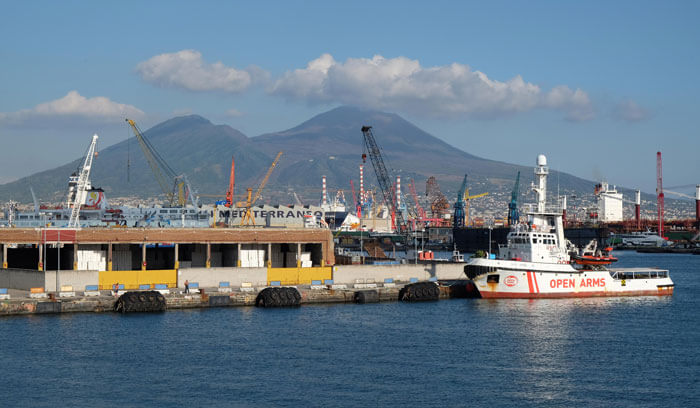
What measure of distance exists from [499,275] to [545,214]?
8.98 m

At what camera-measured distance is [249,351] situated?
55844 mm

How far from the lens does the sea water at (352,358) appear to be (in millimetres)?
44938

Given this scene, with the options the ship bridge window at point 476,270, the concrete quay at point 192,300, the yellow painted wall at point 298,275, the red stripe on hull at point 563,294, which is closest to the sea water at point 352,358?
the concrete quay at point 192,300

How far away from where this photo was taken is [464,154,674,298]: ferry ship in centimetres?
8419

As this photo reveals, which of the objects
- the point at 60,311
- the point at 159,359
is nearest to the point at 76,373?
the point at 159,359

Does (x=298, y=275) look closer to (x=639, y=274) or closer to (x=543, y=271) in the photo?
(x=543, y=271)

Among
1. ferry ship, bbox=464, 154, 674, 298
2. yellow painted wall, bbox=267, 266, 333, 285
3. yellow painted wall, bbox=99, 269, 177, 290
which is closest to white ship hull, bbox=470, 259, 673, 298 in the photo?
ferry ship, bbox=464, 154, 674, 298

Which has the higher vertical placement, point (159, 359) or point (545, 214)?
point (545, 214)

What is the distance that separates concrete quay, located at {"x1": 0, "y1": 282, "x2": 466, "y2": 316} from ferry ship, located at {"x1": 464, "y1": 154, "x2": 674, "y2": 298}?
4167mm

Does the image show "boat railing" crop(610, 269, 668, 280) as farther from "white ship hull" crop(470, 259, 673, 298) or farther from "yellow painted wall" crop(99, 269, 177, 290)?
"yellow painted wall" crop(99, 269, 177, 290)

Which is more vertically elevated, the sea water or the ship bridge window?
the ship bridge window

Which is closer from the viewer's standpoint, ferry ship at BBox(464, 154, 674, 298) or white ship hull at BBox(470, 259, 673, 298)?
white ship hull at BBox(470, 259, 673, 298)

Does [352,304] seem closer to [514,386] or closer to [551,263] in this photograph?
[551,263]

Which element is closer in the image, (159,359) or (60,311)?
(159,359)
